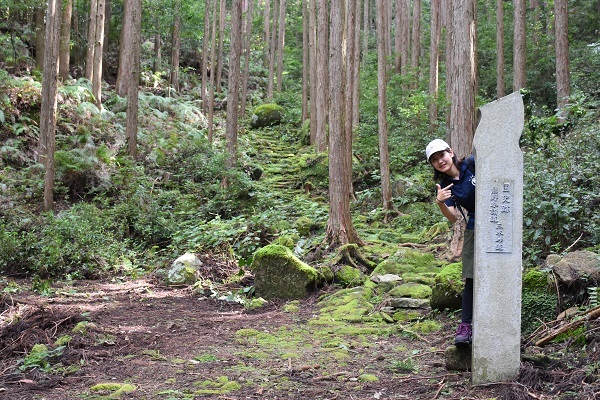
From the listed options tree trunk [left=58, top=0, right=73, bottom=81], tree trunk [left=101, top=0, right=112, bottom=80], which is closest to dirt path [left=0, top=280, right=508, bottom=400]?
tree trunk [left=58, top=0, right=73, bottom=81]

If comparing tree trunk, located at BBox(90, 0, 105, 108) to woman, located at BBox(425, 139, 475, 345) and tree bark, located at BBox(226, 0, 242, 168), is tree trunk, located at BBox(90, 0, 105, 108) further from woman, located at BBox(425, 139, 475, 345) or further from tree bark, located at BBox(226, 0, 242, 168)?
woman, located at BBox(425, 139, 475, 345)

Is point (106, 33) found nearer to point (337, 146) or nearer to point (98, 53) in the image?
point (98, 53)

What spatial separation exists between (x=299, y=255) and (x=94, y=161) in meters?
7.57

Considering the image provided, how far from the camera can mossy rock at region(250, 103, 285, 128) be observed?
27.7 m

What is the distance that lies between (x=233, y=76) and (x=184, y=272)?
333 inches

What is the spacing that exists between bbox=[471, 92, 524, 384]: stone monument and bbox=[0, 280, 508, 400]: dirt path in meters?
0.28

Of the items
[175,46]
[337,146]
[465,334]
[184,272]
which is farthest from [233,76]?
[465,334]

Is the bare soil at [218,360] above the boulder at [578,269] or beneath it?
beneath

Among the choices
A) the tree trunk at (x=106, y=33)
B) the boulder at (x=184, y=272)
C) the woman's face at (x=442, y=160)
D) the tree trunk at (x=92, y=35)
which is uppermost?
the tree trunk at (x=106, y=33)

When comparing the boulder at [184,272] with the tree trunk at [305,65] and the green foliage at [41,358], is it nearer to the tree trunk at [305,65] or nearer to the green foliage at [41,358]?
the green foliage at [41,358]

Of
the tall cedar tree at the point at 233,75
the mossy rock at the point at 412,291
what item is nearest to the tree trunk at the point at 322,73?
the tall cedar tree at the point at 233,75

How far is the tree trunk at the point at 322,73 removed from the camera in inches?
547

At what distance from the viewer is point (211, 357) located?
552 cm

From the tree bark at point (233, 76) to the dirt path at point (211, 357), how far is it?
368 inches
